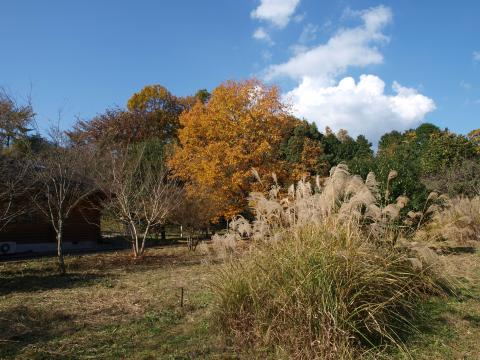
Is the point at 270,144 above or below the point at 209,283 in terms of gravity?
above

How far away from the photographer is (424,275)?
572cm

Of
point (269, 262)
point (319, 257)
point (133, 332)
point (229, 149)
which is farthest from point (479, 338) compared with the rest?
point (229, 149)

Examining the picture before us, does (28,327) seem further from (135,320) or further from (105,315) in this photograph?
(135,320)

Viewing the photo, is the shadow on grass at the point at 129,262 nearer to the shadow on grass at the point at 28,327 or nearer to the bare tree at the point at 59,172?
the bare tree at the point at 59,172

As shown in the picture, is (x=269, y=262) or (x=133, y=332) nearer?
(x=269, y=262)

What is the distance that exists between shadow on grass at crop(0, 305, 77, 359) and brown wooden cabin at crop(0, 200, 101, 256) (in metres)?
9.31

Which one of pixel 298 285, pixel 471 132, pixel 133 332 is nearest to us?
pixel 298 285

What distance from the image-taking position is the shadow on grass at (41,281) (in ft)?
26.3

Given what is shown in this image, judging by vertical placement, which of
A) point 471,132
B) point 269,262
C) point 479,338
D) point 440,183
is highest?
point 471,132

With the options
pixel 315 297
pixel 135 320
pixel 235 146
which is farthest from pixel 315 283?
pixel 235 146

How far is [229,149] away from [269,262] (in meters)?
11.9

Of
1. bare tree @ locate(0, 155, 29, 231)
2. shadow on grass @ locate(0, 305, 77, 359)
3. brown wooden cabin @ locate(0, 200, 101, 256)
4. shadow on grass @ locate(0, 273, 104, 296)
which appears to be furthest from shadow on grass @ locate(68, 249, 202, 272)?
shadow on grass @ locate(0, 305, 77, 359)

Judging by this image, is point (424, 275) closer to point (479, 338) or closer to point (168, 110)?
point (479, 338)

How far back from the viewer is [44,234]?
1775 cm
